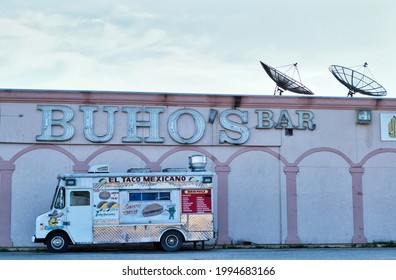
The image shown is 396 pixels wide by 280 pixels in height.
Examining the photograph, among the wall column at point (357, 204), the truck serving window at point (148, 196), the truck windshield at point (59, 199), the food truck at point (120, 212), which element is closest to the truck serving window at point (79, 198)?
the food truck at point (120, 212)

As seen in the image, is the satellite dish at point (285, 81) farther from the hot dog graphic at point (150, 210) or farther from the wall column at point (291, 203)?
the hot dog graphic at point (150, 210)

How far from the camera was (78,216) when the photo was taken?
23578 mm

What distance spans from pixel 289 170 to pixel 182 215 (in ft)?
18.7

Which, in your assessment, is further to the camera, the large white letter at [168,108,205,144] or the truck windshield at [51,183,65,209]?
the large white letter at [168,108,205,144]

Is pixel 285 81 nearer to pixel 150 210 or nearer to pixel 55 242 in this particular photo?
pixel 150 210

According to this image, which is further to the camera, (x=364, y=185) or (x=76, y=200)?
(x=364, y=185)

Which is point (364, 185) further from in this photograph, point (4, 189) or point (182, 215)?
point (4, 189)

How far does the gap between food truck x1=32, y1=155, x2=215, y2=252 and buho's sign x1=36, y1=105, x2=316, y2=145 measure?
3224mm

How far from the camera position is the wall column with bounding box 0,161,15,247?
2581 centimetres

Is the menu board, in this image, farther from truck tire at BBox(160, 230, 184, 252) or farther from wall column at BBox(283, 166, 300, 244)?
wall column at BBox(283, 166, 300, 244)

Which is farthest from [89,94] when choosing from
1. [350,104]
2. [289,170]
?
Answer: [350,104]

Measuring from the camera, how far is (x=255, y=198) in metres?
27.2

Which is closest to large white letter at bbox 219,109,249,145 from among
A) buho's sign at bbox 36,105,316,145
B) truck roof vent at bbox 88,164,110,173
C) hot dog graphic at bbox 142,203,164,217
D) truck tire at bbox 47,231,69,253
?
buho's sign at bbox 36,105,316,145

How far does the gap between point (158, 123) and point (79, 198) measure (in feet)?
15.7
